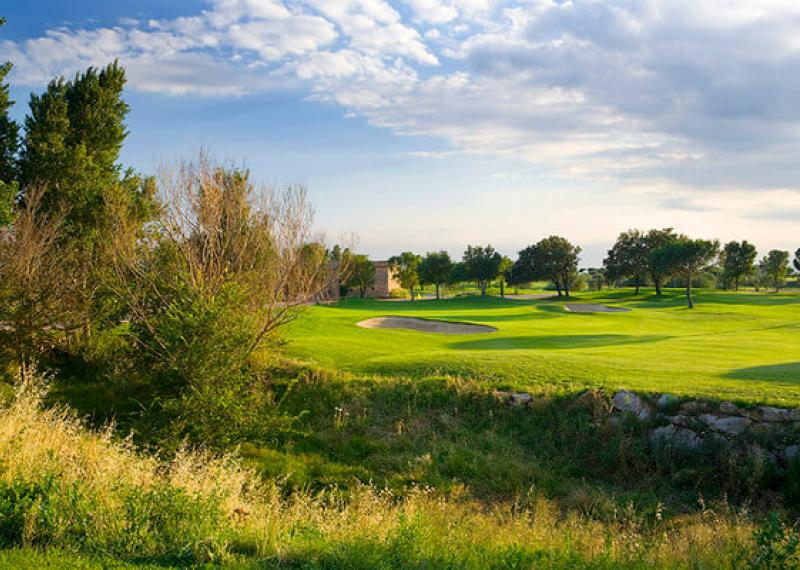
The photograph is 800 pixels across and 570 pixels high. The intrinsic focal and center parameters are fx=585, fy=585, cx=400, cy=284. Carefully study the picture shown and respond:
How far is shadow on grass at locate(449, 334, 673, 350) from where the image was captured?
2523 centimetres

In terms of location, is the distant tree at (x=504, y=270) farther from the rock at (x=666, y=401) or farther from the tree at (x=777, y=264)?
the rock at (x=666, y=401)

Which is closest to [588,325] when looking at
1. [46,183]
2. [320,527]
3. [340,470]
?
[340,470]

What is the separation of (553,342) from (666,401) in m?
12.4

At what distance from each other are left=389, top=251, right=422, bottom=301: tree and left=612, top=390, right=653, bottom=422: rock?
206 feet

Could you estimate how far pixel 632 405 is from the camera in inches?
577

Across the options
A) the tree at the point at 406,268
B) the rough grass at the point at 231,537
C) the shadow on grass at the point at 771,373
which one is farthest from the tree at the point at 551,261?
the rough grass at the point at 231,537

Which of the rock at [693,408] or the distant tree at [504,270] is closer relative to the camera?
the rock at [693,408]

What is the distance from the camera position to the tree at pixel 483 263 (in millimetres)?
74750

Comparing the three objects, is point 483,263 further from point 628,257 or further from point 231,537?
point 231,537

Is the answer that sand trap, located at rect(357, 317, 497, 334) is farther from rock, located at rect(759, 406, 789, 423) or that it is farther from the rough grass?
the rough grass

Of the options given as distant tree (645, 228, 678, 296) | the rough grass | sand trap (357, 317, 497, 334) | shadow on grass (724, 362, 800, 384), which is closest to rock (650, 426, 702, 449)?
shadow on grass (724, 362, 800, 384)

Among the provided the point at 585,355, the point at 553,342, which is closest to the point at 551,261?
the point at 553,342

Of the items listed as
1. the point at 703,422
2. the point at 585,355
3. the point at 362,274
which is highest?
the point at 362,274

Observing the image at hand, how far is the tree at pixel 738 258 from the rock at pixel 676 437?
70517 millimetres
